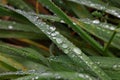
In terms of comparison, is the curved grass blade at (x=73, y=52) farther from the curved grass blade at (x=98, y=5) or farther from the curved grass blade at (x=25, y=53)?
the curved grass blade at (x=98, y=5)

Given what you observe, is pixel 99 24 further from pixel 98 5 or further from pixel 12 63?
pixel 12 63

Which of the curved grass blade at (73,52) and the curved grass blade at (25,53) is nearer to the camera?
the curved grass blade at (73,52)

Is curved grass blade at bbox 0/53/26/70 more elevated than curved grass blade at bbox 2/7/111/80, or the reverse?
curved grass blade at bbox 2/7/111/80

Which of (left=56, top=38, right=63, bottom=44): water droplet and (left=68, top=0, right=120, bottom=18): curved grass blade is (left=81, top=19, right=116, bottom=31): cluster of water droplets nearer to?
(left=68, top=0, right=120, bottom=18): curved grass blade

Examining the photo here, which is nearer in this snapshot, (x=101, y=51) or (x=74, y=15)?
(x=101, y=51)

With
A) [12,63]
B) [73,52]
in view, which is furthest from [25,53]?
[73,52]

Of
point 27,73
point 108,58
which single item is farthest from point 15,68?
point 108,58

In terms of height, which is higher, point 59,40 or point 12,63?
point 59,40

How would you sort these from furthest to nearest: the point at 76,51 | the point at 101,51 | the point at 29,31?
the point at 29,31, the point at 101,51, the point at 76,51

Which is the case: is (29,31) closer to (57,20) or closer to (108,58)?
(57,20)

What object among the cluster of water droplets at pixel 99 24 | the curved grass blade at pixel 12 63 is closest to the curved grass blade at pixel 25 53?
the curved grass blade at pixel 12 63

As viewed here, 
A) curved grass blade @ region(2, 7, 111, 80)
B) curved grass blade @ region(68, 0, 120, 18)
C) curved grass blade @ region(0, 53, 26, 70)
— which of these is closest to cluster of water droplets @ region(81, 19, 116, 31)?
curved grass blade @ region(68, 0, 120, 18)
